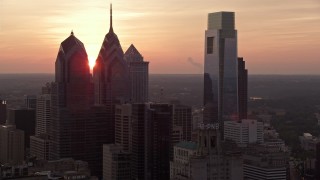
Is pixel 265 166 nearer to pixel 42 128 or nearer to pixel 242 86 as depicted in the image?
pixel 42 128

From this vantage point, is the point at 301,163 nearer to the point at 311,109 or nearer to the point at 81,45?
the point at 81,45

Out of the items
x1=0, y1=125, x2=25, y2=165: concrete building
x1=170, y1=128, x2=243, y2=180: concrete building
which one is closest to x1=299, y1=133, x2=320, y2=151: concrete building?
x1=0, y1=125, x2=25, y2=165: concrete building

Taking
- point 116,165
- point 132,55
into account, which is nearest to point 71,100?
point 116,165

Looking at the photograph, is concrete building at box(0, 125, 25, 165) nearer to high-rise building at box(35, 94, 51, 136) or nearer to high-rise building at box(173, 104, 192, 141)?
high-rise building at box(35, 94, 51, 136)

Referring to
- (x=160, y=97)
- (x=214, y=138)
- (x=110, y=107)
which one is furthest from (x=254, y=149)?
(x=160, y=97)

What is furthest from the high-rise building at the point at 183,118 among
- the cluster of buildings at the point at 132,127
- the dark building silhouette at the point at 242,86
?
the dark building silhouette at the point at 242,86

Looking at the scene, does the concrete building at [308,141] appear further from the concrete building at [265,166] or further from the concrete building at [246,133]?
the concrete building at [265,166]
